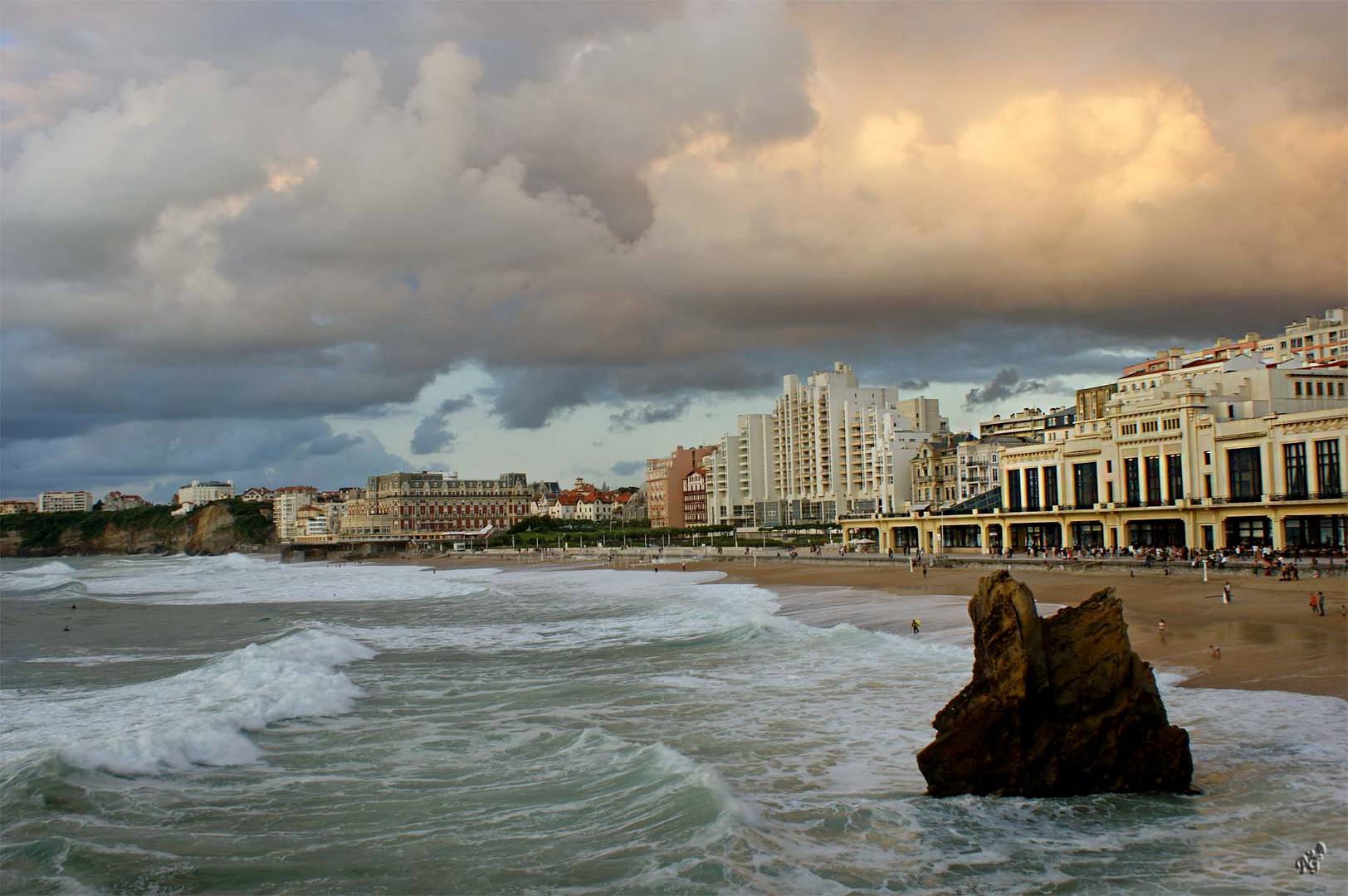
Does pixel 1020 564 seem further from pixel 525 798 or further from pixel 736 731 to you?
pixel 525 798

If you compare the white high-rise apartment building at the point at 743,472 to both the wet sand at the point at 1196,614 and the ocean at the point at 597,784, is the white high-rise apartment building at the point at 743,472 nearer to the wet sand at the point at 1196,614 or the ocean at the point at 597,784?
the wet sand at the point at 1196,614

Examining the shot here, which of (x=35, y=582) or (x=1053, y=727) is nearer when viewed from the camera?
(x=1053, y=727)

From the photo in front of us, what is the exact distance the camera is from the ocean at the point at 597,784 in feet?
33.5

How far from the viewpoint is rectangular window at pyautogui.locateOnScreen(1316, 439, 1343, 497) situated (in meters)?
45.4

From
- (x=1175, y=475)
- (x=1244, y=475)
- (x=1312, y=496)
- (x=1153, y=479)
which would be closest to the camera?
(x=1312, y=496)

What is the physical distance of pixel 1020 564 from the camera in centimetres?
5156

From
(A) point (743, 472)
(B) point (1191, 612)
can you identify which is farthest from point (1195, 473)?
(A) point (743, 472)

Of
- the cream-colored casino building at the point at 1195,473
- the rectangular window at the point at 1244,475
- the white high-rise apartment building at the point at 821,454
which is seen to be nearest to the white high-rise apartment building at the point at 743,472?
the white high-rise apartment building at the point at 821,454

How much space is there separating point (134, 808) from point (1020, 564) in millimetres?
45342

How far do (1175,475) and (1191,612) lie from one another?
27274 millimetres

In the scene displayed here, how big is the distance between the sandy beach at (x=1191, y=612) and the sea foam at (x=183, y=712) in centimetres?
1541

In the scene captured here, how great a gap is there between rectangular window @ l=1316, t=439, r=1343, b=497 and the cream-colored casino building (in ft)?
0.16

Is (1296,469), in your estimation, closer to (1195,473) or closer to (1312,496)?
(1312,496)

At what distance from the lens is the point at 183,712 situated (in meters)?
18.8
